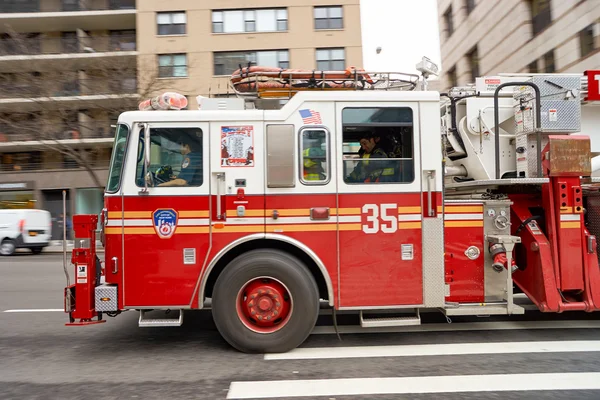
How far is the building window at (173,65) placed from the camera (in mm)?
29181

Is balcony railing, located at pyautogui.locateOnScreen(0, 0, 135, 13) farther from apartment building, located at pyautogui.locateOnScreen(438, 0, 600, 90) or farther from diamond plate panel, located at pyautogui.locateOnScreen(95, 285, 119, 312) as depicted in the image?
diamond plate panel, located at pyautogui.locateOnScreen(95, 285, 119, 312)

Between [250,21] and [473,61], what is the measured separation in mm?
14017

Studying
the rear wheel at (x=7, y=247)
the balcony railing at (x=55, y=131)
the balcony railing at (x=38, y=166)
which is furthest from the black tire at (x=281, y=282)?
the balcony railing at (x=38, y=166)

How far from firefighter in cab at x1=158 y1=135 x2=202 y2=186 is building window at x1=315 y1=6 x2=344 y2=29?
26.5m

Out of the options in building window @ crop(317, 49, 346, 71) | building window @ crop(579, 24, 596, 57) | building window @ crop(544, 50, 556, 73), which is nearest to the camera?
building window @ crop(579, 24, 596, 57)

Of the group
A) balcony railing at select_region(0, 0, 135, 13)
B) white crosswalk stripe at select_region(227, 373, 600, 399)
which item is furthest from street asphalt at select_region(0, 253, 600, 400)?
balcony railing at select_region(0, 0, 135, 13)

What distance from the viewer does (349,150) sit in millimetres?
5156

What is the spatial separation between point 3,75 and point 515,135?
32.8m

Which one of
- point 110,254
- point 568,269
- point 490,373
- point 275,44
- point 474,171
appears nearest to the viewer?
point 490,373

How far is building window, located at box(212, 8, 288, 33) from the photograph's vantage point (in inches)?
1156

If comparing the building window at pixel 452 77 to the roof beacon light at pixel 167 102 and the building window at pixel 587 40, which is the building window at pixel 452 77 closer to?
the building window at pixel 587 40

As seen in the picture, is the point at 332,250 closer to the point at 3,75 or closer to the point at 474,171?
the point at 474,171

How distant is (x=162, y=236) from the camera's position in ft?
16.5

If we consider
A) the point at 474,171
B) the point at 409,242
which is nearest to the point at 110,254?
the point at 409,242
